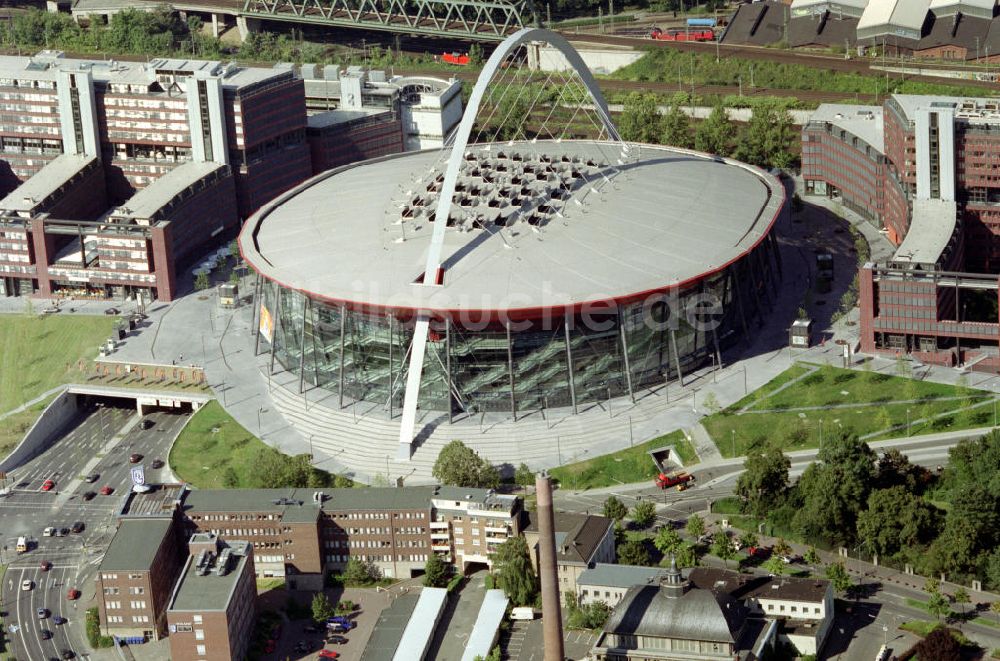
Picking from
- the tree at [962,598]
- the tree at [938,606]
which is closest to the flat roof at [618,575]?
the tree at [938,606]

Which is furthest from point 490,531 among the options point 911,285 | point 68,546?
point 911,285

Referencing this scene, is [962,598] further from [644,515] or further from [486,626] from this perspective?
[486,626]

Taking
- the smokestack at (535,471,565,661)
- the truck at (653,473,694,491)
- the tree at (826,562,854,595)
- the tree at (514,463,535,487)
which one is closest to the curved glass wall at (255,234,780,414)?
the tree at (514,463,535,487)

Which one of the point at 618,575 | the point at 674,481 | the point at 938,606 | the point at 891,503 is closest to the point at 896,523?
the point at 891,503

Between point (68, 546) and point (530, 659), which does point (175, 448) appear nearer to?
point (68, 546)

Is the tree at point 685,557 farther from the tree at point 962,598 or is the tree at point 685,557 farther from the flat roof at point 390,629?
the flat roof at point 390,629
